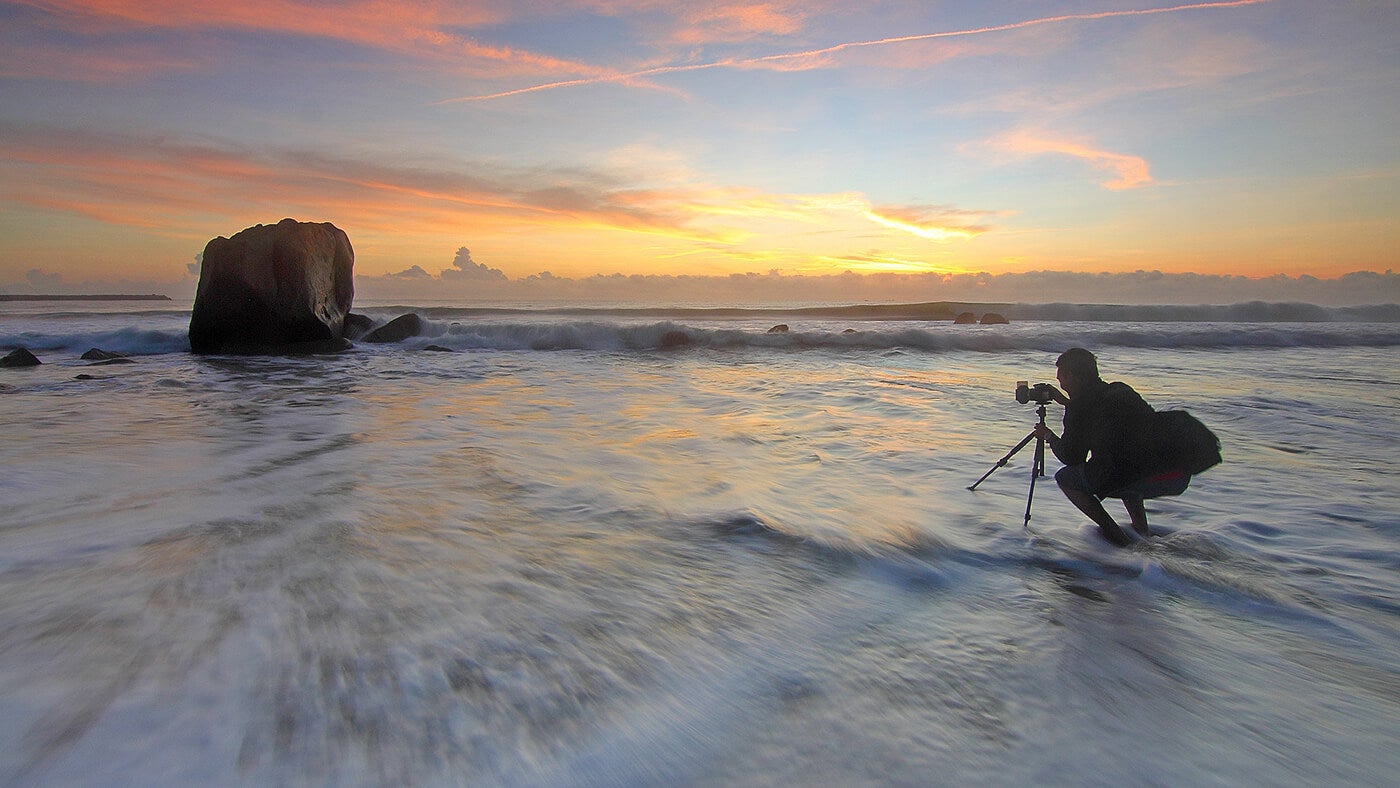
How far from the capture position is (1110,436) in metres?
3.83

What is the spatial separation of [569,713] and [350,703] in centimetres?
78

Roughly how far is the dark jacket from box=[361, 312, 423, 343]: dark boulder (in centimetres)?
1871

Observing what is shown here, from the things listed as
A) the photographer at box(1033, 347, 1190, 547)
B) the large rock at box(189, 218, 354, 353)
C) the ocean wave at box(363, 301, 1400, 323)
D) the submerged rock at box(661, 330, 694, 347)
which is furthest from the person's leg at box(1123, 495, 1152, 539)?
the ocean wave at box(363, 301, 1400, 323)

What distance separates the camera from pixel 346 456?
6.13 metres

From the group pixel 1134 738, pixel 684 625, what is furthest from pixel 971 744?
pixel 684 625

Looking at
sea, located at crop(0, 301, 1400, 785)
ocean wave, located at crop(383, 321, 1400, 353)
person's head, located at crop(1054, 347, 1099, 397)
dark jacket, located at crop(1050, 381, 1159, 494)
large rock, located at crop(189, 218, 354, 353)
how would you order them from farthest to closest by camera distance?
ocean wave, located at crop(383, 321, 1400, 353), large rock, located at crop(189, 218, 354, 353), person's head, located at crop(1054, 347, 1099, 397), dark jacket, located at crop(1050, 381, 1159, 494), sea, located at crop(0, 301, 1400, 785)

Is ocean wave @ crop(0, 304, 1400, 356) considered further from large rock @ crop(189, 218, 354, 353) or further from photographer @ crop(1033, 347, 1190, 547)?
photographer @ crop(1033, 347, 1190, 547)

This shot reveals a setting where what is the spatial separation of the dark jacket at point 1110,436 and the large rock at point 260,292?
15906 millimetres

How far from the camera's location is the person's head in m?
3.92

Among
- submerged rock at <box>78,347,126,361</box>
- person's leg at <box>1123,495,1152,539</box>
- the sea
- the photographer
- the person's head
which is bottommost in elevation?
the sea

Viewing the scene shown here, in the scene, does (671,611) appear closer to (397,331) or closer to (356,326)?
(397,331)

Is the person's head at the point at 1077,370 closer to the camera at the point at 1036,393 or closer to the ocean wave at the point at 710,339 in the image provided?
the camera at the point at 1036,393

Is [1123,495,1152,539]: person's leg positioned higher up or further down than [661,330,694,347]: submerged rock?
further down

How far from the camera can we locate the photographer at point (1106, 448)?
3.78 meters
